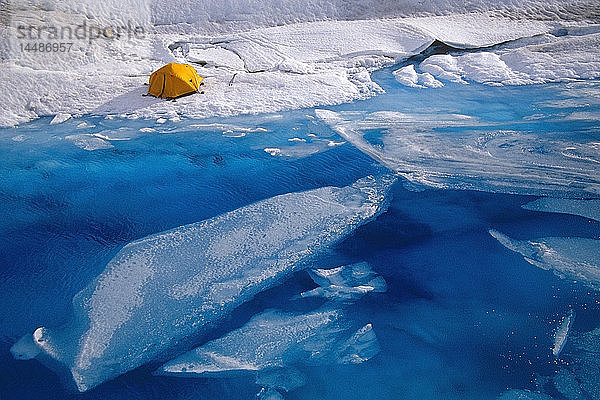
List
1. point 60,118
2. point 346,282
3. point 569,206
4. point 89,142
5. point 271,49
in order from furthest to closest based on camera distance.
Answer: point 271,49
point 60,118
point 89,142
point 569,206
point 346,282

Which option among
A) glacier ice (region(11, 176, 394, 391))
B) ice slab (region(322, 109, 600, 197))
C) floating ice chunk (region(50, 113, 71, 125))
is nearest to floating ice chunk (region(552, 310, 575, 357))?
ice slab (region(322, 109, 600, 197))

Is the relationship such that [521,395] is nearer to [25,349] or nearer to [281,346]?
[281,346]

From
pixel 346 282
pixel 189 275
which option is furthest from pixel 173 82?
pixel 346 282

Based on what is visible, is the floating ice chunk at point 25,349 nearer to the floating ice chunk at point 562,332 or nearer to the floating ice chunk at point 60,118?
the floating ice chunk at point 562,332

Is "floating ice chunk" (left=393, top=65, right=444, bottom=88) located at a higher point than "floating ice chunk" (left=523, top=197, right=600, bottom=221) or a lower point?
higher

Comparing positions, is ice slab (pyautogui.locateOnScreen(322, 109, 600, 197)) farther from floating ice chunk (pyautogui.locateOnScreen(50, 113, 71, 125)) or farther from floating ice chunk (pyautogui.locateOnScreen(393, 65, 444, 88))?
floating ice chunk (pyautogui.locateOnScreen(50, 113, 71, 125))

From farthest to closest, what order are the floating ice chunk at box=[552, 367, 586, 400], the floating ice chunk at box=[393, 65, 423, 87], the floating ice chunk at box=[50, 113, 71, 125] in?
the floating ice chunk at box=[393, 65, 423, 87] → the floating ice chunk at box=[50, 113, 71, 125] → the floating ice chunk at box=[552, 367, 586, 400]

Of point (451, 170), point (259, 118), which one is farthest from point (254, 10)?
point (451, 170)
